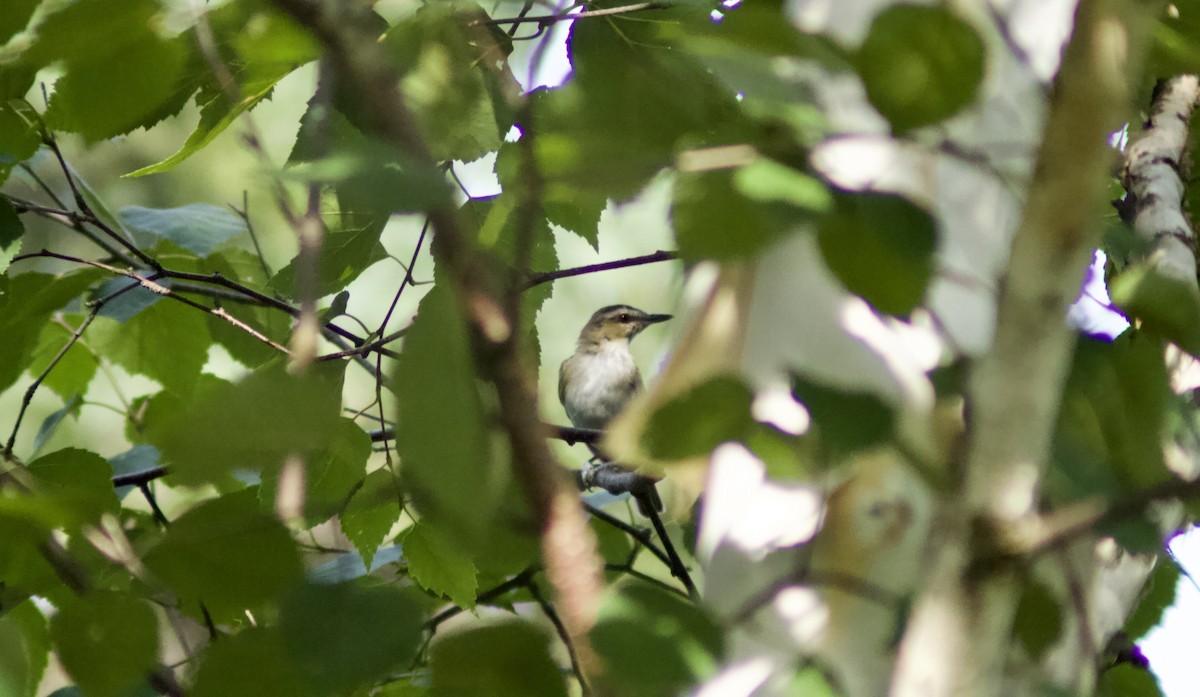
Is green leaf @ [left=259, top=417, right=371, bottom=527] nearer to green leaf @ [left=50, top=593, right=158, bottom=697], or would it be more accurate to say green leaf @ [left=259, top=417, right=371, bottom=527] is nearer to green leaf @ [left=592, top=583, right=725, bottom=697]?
green leaf @ [left=50, top=593, right=158, bottom=697]

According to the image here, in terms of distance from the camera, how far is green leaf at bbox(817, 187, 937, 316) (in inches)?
12.5

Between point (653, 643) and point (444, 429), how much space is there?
10 centimetres

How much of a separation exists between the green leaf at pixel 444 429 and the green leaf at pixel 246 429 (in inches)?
1.6

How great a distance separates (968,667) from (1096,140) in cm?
17

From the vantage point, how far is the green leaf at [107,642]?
0.40 metres

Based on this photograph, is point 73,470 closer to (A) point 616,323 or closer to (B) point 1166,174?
(B) point 1166,174

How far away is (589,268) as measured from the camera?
98 centimetres

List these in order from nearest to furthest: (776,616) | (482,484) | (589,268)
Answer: (482,484) < (776,616) < (589,268)

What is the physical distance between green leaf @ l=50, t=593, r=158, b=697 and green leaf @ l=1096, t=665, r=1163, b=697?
72 cm

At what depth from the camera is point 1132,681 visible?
0.85 m

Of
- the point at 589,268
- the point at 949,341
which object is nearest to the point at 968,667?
the point at 949,341

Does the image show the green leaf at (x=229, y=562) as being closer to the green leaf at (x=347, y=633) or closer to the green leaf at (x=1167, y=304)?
the green leaf at (x=347, y=633)

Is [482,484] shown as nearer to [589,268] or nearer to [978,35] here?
[978,35]

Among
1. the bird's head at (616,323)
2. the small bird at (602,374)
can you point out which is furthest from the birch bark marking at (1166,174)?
the bird's head at (616,323)
